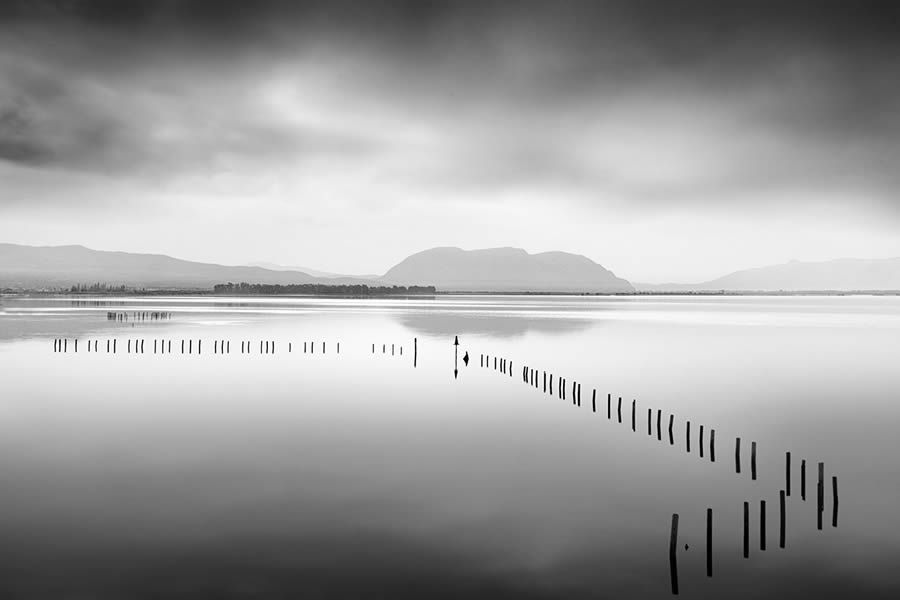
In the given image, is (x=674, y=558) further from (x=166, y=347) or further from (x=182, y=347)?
(x=166, y=347)

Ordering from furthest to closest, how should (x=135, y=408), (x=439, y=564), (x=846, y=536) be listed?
1. (x=135, y=408)
2. (x=846, y=536)
3. (x=439, y=564)

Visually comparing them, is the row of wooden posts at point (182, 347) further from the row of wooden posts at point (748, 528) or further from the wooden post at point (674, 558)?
the wooden post at point (674, 558)

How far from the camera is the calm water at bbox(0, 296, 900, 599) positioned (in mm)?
14336

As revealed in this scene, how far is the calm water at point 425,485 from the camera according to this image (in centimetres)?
1434

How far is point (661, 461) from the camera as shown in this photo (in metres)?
24.1

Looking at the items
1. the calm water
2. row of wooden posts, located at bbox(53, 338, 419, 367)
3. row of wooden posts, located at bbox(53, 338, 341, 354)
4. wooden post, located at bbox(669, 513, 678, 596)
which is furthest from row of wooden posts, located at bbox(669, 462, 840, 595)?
row of wooden posts, located at bbox(53, 338, 341, 354)

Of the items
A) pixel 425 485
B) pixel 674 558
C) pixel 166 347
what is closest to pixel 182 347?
pixel 166 347

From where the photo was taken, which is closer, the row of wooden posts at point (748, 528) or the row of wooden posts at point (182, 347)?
the row of wooden posts at point (748, 528)

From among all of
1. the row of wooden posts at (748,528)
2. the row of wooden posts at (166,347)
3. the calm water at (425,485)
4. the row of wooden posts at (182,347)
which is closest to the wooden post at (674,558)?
the row of wooden posts at (748,528)

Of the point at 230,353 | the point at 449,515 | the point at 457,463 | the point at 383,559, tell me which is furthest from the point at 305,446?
the point at 230,353

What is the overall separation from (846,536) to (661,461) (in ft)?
26.0

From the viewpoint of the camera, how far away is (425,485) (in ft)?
68.1

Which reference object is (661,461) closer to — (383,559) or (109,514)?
(383,559)

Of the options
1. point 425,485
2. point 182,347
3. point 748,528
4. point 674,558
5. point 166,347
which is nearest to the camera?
point 674,558
